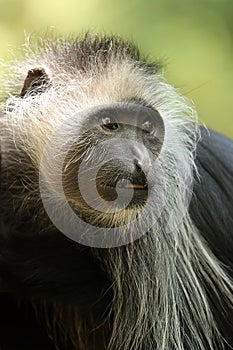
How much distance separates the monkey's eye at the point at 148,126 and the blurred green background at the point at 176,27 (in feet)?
4.90

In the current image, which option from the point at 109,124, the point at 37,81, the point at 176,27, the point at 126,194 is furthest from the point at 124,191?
the point at 176,27

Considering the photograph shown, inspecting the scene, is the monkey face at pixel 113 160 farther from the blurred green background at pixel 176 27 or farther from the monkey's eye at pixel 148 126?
the blurred green background at pixel 176 27

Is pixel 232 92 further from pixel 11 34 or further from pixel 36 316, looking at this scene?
pixel 36 316

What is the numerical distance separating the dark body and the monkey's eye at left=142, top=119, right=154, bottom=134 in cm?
24

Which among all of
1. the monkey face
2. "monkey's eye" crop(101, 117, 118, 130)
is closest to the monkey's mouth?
the monkey face

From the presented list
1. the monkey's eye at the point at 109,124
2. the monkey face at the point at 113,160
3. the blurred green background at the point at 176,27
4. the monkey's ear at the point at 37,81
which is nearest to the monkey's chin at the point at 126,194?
the monkey face at the point at 113,160

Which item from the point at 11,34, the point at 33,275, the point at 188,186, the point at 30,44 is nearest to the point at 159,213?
the point at 188,186

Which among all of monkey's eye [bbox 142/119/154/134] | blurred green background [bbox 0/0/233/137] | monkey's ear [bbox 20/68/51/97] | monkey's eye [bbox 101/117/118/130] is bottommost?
monkey's eye [bbox 101/117/118/130]

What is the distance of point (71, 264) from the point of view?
2096 mm

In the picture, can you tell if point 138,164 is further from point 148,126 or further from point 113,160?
point 148,126

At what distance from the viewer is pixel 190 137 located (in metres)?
2.31

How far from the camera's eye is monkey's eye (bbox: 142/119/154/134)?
213cm

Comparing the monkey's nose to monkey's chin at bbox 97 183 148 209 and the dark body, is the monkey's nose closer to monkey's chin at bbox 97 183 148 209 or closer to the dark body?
monkey's chin at bbox 97 183 148 209

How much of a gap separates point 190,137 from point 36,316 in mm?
564
